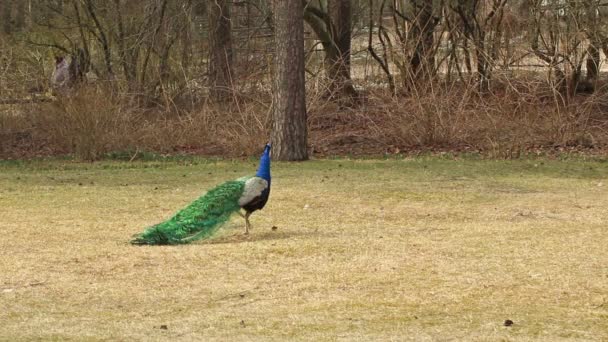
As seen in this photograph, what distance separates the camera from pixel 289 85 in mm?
19656

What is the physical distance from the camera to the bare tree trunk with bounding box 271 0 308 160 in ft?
63.7

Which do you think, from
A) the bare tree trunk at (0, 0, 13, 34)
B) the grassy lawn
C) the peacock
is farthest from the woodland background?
the peacock

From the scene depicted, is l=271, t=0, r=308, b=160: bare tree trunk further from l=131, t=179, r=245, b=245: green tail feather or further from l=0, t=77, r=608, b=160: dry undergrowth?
l=131, t=179, r=245, b=245: green tail feather

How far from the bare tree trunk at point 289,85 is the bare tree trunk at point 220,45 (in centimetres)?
387

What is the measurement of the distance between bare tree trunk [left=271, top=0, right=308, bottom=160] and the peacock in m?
9.01

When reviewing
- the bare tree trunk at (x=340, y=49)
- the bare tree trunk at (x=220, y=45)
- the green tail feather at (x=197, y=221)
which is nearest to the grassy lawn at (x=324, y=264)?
the green tail feather at (x=197, y=221)

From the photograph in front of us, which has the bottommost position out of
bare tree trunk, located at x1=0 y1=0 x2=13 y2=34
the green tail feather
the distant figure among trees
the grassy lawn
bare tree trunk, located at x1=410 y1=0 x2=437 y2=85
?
the grassy lawn

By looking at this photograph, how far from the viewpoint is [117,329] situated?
24.2 ft

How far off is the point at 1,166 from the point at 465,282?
43.8ft

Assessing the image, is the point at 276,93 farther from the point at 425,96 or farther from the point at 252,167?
the point at 425,96

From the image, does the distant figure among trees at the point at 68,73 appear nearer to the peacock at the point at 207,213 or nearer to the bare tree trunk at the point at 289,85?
the bare tree trunk at the point at 289,85

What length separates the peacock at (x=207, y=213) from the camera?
10.5 metres

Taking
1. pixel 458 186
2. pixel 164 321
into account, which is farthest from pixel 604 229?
pixel 164 321

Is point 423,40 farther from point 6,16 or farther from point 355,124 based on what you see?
point 6,16
